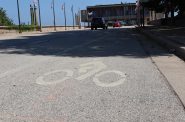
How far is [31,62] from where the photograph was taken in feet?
41.2

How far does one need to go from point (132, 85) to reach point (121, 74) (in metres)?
1.44

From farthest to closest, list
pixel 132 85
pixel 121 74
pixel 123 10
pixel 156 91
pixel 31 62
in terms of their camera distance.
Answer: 1. pixel 123 10
2. pixel 31 62
3. pixel 121 74
4. pixel 132 85
5. pixel 156 91

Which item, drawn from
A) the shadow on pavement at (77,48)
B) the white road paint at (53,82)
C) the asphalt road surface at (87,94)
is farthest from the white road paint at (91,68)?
the shadow on pavement at (77,48)

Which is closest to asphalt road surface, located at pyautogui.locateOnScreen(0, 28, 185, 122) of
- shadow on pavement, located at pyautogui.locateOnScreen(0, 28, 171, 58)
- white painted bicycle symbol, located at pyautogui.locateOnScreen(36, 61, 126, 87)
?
white painted bicycle symbol, located at pyautogui.locateOnScreen(36, 61, 126, 87)

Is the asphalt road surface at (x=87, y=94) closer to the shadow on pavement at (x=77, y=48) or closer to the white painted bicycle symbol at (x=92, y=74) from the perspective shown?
the white painted bicycle symbol at (x=92, y=74)

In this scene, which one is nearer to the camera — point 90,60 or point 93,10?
point 90,60

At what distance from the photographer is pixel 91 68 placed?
1096 cm

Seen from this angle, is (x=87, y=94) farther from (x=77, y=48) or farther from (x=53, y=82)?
(x=77, y=48)

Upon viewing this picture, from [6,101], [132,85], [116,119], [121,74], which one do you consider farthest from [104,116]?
[121,74]

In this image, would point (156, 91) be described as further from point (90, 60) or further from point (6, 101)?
point (90, 60)

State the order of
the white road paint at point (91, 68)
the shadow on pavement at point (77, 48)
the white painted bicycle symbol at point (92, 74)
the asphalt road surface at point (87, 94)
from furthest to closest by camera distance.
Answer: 1. the shadow on pavement at point (77, 48)
2. the white road paint at point (91, 68)
3. the white painted bicycle symbol at point (92, 74)
4. the asphalt road surface at point (87, 94)

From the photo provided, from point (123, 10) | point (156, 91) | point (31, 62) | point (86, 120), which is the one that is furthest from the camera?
point (123, 10)

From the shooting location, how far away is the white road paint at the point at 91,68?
9.73 m

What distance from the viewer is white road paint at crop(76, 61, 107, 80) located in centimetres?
973
